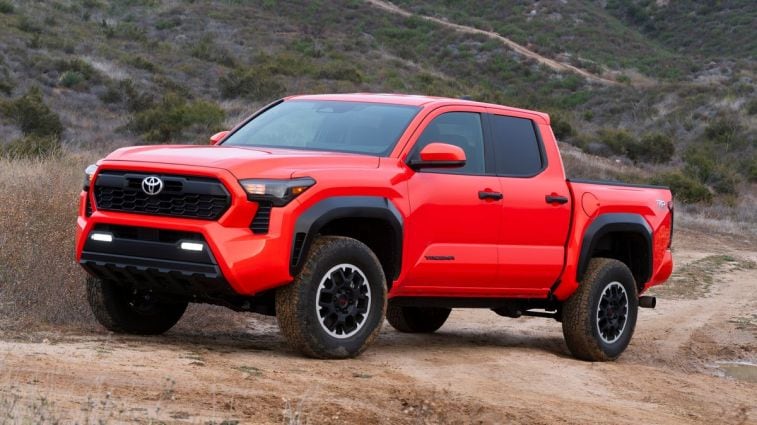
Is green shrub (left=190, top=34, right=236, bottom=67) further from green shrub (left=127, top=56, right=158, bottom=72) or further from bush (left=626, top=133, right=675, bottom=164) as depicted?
bush (left=626, top=133, right=675, bottom=164)

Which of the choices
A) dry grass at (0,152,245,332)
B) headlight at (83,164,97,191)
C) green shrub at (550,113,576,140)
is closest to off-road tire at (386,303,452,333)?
dry grass at (0,152,245,332)

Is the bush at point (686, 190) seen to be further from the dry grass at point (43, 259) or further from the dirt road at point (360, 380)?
the dry grass at point (43, 259)

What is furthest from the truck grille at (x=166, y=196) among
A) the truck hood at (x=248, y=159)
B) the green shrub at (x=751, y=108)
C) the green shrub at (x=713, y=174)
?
the green shrub at (x=751, y=108)

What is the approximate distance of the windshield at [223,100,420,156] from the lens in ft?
28.6

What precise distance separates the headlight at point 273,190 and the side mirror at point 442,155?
1.06 metres

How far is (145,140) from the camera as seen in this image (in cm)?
2547

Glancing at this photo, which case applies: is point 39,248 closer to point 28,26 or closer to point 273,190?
point 273,190

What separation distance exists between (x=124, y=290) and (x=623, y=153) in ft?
109

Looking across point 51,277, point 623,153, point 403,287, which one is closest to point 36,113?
point 51,277

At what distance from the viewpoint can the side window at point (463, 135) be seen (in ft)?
29.3

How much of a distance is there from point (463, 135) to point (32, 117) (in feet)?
58.1

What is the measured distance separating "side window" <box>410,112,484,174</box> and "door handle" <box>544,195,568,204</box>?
2.16 ft

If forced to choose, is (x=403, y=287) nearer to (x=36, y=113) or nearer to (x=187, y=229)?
(x=187, y=229)

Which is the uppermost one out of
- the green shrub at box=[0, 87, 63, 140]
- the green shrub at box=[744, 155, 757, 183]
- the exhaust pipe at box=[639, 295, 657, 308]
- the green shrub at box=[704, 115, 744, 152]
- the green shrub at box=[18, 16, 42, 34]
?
the green shrub at box=[18, 16, 42, 34]
